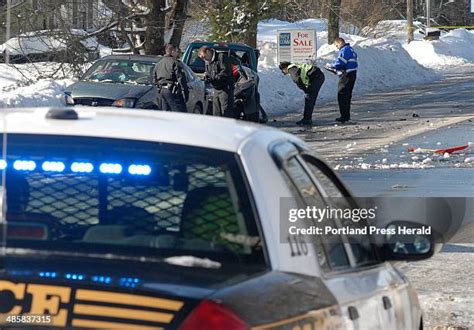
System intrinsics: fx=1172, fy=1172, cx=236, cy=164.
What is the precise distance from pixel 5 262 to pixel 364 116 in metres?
24.0

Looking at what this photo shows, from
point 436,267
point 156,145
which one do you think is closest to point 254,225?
point 156,145

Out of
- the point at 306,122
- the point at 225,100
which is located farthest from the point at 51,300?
the point at 306,122

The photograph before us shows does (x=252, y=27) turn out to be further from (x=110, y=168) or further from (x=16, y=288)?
(x=16, y=288)

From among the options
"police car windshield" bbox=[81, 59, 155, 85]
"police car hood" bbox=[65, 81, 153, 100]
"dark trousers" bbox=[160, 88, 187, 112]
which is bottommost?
"dark trousers" bbox=[160, 88, 187, 112]

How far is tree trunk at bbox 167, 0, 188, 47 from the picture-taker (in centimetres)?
2780

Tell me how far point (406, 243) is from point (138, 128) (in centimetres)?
154

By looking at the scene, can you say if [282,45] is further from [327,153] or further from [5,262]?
[5,262]

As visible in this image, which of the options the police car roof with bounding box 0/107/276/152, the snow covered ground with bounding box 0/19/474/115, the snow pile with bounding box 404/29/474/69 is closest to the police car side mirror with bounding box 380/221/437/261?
the police car roof with bounding box 0/107/276/152

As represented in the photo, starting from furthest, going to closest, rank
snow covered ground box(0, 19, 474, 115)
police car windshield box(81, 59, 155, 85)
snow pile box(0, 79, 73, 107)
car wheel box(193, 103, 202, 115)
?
1. snow covered ground box(0, 19, 474, 115)
2. snow pile box(0, 79, 73, 107)
3. car wheel box(193, 103, 202, 115)
4. police car windshield box(81, 59, 155, 85)

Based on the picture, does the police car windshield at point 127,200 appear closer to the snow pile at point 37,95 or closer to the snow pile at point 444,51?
the snow pile at point 37,95

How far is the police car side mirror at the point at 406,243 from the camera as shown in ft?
16.1

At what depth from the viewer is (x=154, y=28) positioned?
2781cm

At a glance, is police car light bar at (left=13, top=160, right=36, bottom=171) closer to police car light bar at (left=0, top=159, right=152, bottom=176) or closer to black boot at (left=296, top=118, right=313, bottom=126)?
police car light bar at (left=0, top=159, right=152, bottom=176)

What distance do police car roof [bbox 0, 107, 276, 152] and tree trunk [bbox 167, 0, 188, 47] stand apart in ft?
77.5
